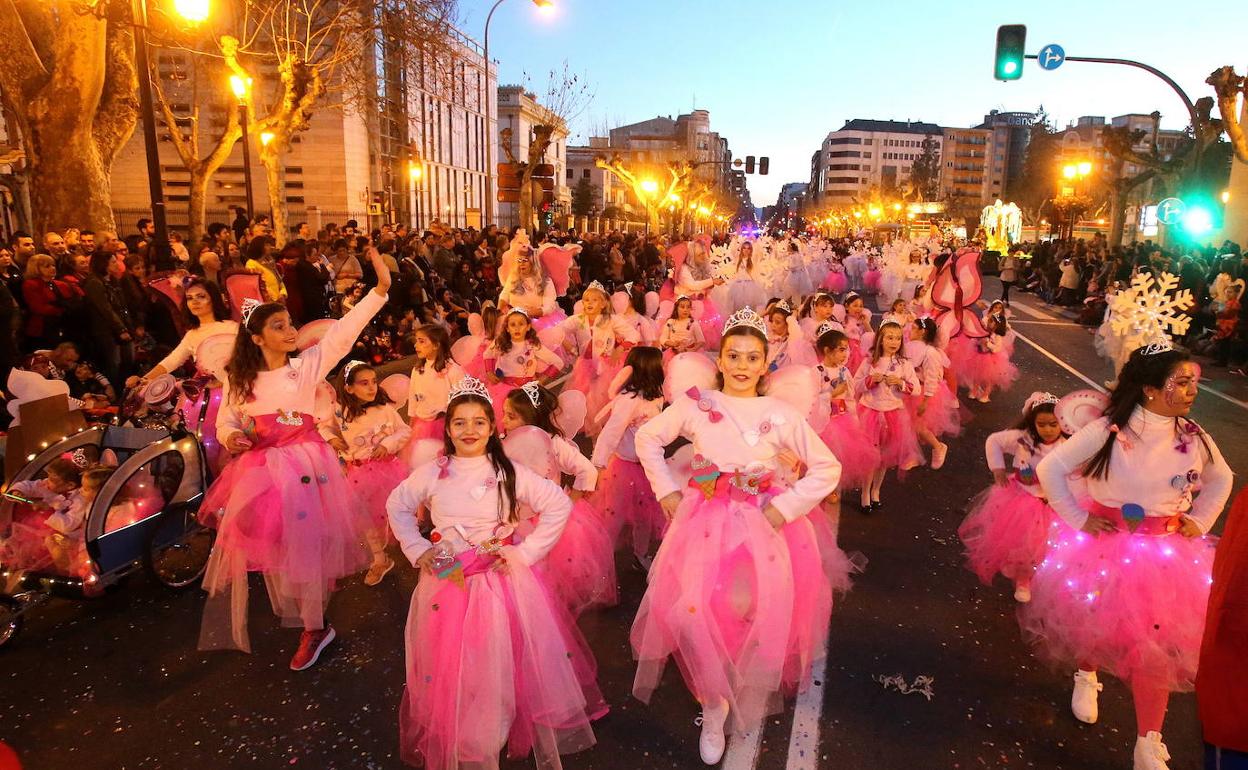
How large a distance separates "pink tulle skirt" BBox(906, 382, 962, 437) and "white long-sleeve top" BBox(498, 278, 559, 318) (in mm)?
4083

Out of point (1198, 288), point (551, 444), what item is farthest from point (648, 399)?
point (1198, 288)

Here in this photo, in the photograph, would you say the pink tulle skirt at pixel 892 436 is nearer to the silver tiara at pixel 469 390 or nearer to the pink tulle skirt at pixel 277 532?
the silver tiara at pixel 469 390

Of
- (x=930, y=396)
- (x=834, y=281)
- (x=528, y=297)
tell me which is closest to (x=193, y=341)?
(x=528, y=297)

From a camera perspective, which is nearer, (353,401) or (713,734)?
(713,734)

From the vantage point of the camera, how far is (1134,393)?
381 cm

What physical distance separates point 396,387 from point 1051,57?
1558 cm

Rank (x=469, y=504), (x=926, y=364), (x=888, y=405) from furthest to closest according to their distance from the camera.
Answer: (x=926, y=364)
(x=888, y=405)
(x=469, y=504)

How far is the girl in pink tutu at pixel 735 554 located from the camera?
3.53m

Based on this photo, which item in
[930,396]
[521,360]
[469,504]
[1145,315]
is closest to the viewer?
[469,504]

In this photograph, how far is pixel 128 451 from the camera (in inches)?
216

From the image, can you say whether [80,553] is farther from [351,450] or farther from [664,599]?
[664,599]

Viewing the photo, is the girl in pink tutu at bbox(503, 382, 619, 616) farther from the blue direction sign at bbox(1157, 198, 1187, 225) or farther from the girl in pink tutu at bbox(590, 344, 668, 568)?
the blue direction sign at bbox(1157, 198, 1187, 225)

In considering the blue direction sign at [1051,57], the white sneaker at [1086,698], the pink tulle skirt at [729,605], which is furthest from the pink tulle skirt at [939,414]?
the blue direction sign at [1051,57]

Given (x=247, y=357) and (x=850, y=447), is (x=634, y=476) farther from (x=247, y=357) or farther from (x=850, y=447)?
(x=247, y=357)
